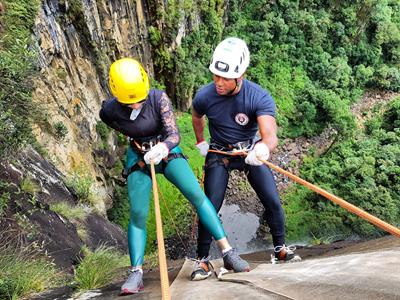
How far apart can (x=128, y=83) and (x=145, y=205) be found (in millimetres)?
1113

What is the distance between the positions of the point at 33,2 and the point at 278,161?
13509 millimetres

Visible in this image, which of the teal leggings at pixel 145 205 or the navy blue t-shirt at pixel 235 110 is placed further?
the navy blue t-shirt at pixel 235 110

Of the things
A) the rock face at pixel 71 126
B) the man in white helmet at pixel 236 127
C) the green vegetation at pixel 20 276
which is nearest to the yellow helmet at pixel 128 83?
the man in white helmet at pixel 236 127

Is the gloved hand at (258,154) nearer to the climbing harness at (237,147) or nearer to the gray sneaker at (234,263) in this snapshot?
the climbing harness at (237,147)

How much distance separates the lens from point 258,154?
4.12 m

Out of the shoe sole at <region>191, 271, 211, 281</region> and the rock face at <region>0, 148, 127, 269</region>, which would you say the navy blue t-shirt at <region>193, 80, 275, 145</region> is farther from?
the rock face at <region>0, 148, 127, 269</region>

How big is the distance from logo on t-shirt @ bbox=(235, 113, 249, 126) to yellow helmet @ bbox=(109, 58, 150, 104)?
36.7 inches

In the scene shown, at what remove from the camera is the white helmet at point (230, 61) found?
407cm

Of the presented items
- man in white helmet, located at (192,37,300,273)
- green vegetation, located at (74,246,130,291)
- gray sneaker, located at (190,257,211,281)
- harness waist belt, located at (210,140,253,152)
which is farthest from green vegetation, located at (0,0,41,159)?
gray sneaker, located at (190,257,211,281)

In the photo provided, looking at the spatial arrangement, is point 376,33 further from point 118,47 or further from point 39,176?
point 39,176

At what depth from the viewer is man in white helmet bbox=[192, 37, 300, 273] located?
13.6 feet

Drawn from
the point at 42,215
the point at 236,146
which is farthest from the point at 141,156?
the point at 42,215

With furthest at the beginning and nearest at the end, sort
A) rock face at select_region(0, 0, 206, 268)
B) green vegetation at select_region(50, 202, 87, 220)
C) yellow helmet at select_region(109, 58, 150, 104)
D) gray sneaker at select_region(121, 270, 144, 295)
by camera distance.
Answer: green vegetation at select_region(50, 202, 87, 220)
rock face at select_region(0, 0, 206, 268)
yellow helmet at select_region(109, 58, 150, 104)
gray sneaker at select_region(121, 270, 144, 295)

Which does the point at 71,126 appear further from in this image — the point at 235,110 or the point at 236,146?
the point at 235,110
